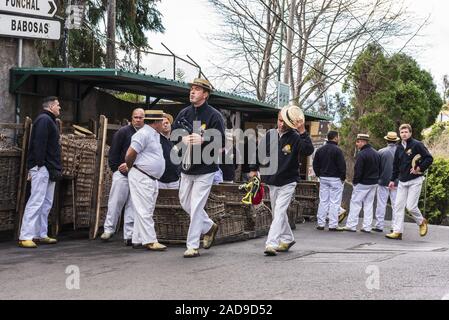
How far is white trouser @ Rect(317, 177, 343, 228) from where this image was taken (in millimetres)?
15078

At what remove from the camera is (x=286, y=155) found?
32.6 feet

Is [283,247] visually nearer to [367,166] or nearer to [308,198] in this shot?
[367,166]

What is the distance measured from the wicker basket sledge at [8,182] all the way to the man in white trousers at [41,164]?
46cm

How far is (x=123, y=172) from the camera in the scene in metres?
11.0

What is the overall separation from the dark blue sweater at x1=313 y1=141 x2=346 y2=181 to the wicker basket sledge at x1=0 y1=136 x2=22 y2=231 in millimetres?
6495

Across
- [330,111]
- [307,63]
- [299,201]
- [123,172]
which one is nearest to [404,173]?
[299,201]

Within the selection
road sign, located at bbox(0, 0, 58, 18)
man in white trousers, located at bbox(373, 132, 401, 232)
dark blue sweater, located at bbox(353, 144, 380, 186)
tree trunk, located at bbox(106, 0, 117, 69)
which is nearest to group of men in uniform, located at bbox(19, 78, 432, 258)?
road sign, located at bbox(0, 0, 58, 18)

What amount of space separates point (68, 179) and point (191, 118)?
2906 mm

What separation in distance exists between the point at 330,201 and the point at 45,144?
265 inches

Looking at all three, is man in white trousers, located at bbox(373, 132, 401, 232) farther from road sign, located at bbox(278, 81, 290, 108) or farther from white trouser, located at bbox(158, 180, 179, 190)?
road sign, located at bbox(278, 81, 290, 108)

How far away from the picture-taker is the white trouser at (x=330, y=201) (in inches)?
594

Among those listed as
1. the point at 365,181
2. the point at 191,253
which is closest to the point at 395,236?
the point at 365,181

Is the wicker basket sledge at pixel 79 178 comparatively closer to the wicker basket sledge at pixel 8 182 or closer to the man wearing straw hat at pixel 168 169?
the wicker basket sledge at pixel 8 182
